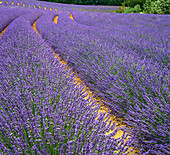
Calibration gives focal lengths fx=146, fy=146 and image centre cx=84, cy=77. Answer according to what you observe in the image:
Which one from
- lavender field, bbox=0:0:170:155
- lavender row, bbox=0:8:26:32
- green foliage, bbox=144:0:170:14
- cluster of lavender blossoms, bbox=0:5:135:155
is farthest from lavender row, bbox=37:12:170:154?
green foliage, bbox=144:0:170:14

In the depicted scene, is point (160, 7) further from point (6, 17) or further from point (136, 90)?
point (136, 90)

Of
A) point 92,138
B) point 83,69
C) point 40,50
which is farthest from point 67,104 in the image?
point 40,50

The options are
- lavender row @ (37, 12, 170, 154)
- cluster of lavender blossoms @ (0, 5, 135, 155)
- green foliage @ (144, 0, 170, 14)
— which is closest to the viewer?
cluster of lavender blossoms @ (0, 5, 135, 155)

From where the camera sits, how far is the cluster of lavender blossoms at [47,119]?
1.01m

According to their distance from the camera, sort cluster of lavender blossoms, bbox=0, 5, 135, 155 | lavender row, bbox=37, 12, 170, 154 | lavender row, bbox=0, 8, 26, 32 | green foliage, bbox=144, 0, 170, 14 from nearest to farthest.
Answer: cluster of lavender blossoms, bbox=0, 5, 135, 155, lavender row, bbox=37, 12, 170, 154, lavender row, bbox=0, 8, 26, 32, green foliage, bbox=144, 0, 170, 14

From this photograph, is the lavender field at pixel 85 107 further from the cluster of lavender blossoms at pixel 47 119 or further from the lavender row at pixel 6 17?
the lavender row at pixel 6 17

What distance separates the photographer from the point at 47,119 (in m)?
1.21

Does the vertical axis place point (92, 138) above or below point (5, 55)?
below

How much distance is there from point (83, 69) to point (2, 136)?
5.22 ft

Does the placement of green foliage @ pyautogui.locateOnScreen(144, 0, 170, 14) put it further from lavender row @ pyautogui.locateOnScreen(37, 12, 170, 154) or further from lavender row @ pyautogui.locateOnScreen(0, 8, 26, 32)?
lavender row @ pyautogui.locateOnScreen(37, 12, 170, 154)

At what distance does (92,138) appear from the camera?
1.08 metres

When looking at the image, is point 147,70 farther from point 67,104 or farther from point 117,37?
point 117,37

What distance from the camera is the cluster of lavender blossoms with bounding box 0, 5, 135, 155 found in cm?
101

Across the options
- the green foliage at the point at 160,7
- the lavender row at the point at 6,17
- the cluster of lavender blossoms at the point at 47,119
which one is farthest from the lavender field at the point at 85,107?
the green foliage at the point at 160,7
